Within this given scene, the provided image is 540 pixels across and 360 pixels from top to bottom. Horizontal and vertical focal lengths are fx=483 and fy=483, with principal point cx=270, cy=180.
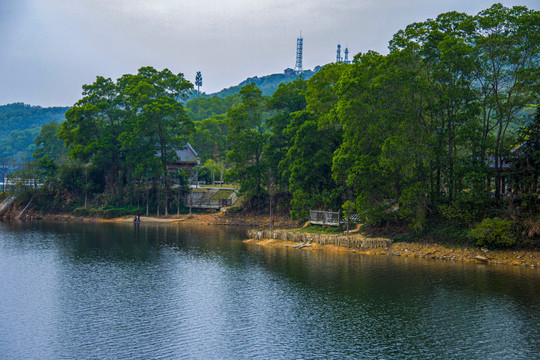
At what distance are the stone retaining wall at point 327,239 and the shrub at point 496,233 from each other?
823 cm

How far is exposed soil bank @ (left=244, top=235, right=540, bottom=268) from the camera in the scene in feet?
124

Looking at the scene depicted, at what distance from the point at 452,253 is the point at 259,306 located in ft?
68.3

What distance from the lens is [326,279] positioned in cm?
3431

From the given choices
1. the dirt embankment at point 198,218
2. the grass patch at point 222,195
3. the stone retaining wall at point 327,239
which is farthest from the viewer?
the grass patch at point 222,195

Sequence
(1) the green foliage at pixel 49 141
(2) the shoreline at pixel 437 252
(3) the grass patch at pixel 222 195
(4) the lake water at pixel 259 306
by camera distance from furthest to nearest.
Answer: (1) the green foliage at pixel 49 141, (3) the grass patch at pixel 222 195, (2) the shoreline at pixel 437 252, (4) the lake water at pixel 259 306

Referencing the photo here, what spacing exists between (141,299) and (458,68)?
106 feet

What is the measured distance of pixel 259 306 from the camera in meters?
27.8

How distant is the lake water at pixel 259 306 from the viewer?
2128 cm

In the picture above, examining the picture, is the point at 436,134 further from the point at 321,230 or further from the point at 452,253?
the point at 321,230

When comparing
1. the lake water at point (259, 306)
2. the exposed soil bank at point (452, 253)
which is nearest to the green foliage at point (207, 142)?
the exposed soil bank at point (452, 253)

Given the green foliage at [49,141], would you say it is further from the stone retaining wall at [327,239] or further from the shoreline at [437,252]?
the stone retaining wall at [327,239]

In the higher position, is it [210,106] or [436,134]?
[210,106]

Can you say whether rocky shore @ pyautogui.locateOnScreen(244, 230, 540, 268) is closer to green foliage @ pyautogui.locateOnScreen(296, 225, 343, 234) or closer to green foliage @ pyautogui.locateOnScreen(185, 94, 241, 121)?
green foliage @ pyautogui.locateOnScreen(296, 225, 343, 234)

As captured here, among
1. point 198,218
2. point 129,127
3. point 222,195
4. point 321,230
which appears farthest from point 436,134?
point 129,127
